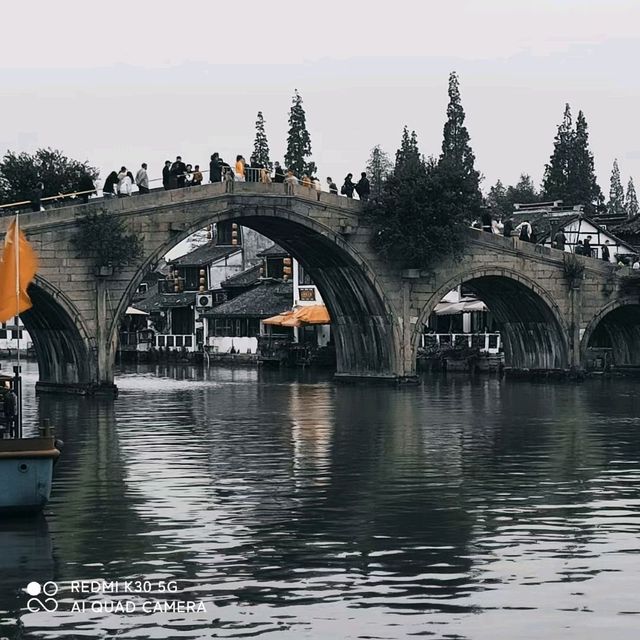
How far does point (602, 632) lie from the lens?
15602 millimetres

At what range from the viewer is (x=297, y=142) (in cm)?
12275

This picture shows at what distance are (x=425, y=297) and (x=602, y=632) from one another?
150 ft

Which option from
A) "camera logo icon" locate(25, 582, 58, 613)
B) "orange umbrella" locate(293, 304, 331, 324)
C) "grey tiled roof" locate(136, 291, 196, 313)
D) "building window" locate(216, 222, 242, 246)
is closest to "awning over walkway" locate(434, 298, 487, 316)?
"orange umbrella" locate(293, 304, 331, 324)

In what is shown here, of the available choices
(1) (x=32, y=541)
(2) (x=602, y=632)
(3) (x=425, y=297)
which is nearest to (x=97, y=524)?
(1) (x=32, y=541)

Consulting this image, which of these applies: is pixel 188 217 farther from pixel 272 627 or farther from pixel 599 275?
pixel 272 627

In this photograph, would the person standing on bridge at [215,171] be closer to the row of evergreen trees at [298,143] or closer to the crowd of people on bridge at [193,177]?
the crowd of people on bridge at [193,177]

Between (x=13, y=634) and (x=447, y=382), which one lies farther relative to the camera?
(x=447, y=382)

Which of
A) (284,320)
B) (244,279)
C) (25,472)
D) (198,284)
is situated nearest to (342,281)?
(284,320)

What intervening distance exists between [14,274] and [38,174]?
54.3 meters

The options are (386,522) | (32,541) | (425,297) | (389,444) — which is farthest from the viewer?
(425,297)

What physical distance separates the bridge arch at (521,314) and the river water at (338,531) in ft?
67.4

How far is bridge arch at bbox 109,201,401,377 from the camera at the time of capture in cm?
5631

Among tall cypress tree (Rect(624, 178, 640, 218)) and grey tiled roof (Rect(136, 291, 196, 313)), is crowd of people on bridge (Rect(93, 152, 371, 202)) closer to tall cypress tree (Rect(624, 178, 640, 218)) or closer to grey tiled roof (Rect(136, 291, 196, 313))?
grey tiled roof (Rect(136, 291, 196, 313))

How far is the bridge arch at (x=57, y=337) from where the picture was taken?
168 ft
